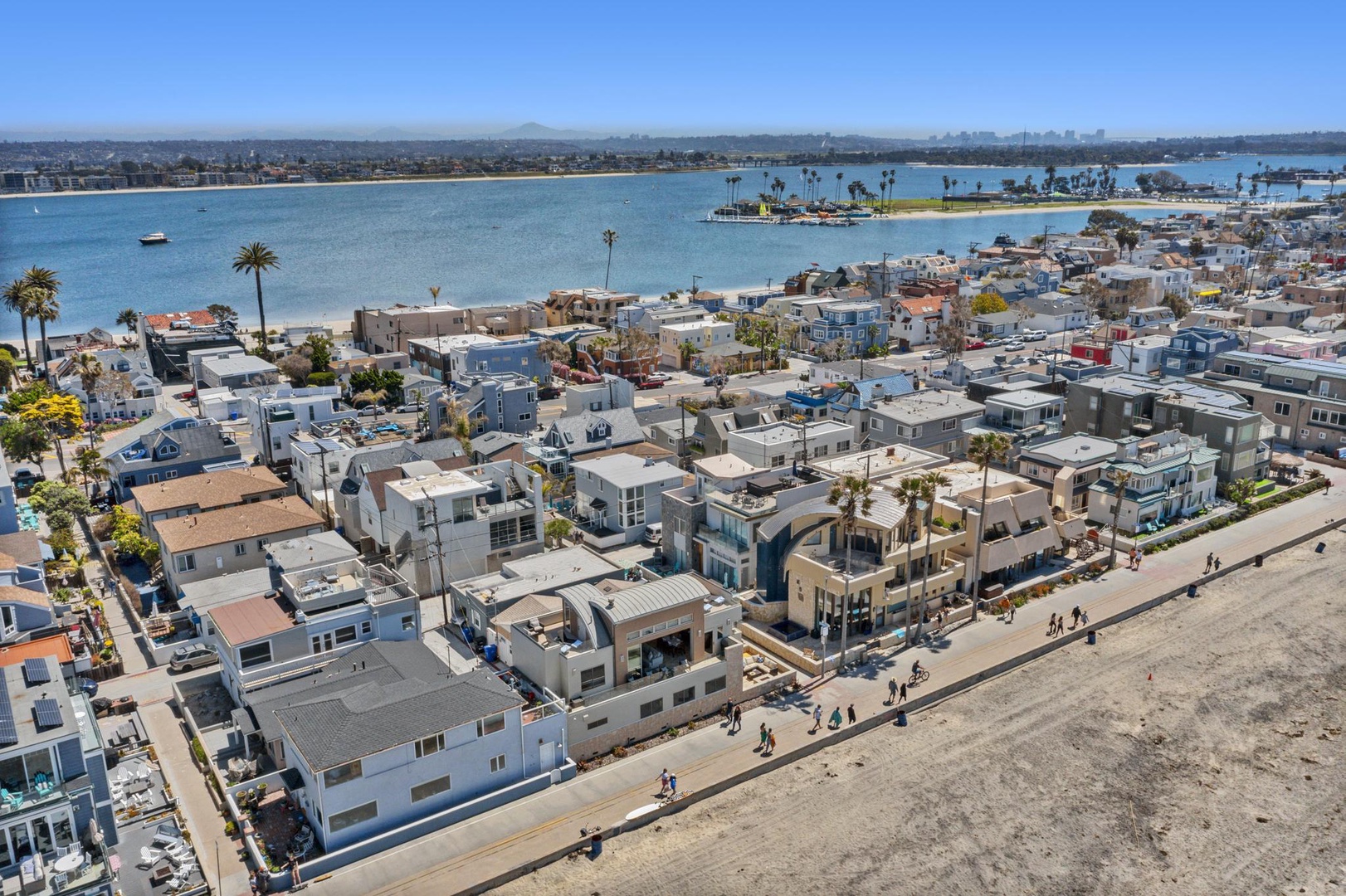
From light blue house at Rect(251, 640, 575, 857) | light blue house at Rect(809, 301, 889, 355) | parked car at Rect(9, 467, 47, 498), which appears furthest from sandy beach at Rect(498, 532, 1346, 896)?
light blue house at Rect(809, 301, 889, 355)

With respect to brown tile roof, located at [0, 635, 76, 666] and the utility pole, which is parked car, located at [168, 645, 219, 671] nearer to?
brown tile roof, located at [0, 635, 76, 666]

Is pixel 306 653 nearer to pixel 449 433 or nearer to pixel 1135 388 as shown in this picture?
pixel 449 433

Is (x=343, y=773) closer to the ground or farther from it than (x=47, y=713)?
closer to the ground

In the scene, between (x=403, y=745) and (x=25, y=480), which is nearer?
(x=403, y=745)

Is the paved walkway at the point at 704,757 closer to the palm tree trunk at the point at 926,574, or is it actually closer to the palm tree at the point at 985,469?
the palm tree at the point at 985,469

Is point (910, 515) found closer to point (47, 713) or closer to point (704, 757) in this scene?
point (704, 757)

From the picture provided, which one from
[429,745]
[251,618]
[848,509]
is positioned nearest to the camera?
[429,745]

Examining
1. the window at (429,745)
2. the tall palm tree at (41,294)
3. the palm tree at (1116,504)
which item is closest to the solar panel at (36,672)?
the window at (429,745)

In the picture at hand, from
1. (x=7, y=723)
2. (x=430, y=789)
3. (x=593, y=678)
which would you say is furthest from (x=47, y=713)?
(x=593, y=678)
